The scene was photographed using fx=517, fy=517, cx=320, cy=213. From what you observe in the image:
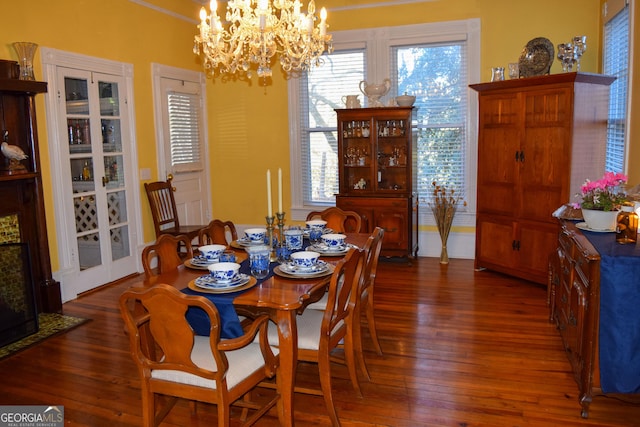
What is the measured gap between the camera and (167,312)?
2150mm

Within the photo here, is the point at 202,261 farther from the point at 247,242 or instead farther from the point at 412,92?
the point at 412,92

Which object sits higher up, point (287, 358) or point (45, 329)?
point (287, 358)

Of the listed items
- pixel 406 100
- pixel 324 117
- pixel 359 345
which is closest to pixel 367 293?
pixel 359 345

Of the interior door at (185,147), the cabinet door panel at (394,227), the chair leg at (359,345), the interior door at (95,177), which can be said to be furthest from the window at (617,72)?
the interior door at (95,177)

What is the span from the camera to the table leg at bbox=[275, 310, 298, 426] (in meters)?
2.43

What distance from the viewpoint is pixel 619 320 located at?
271cm

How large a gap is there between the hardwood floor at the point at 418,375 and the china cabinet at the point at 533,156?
2.21 ft

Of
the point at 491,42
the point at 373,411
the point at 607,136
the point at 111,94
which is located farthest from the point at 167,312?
the point at 491,42

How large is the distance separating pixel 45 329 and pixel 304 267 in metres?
2.58

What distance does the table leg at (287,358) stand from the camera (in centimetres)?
243

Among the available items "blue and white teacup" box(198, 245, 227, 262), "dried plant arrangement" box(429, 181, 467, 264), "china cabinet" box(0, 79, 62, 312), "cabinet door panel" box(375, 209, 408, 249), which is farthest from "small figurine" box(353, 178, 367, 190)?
"china cabinet" box(0, 79, 62, 312)

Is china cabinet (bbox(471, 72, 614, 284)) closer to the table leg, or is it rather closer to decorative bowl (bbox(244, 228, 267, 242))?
decorative bowl (bbox(244, 228, 267, 242))

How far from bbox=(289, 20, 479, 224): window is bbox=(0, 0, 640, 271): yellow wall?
17cm

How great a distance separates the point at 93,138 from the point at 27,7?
1297 mm
